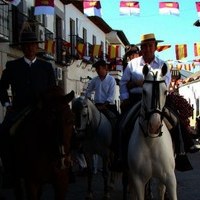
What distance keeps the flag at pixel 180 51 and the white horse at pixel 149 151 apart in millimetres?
18586

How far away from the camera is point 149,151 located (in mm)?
5598

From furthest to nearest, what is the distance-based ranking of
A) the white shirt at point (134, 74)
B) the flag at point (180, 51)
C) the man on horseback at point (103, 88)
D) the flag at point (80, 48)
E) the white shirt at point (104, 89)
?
the flag at point (80, 48)
the flag at point (180, 51)
the white shirt at point (104, 89)
the man on horseback at point (103, 88)
the white shirt at point (134, 74)

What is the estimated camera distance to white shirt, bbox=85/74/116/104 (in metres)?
9.25

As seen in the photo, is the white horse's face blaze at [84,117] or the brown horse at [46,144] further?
the white horse's face blaze at [84,117]

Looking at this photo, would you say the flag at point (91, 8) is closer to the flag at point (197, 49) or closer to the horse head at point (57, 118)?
the flag at point (197, 49)

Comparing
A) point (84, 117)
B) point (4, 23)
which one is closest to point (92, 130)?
point (84, 117)

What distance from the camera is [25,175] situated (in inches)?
215

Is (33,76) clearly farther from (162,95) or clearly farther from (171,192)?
(171,192)

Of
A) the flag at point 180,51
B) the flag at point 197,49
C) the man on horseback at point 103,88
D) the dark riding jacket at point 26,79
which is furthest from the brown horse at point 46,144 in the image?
the flag at point 180,51

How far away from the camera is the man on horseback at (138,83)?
6.17 m

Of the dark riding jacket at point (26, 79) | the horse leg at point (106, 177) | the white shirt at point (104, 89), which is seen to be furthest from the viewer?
the white shirt at point (104, 89)

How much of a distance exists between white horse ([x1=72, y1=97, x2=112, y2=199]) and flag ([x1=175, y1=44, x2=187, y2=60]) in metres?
16.0

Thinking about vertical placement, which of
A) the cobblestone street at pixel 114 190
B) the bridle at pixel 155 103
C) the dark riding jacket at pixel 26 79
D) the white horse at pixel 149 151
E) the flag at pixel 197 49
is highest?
the flag at pixel 197 49

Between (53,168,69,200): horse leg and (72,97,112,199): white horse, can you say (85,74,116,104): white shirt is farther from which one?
A: (53,168,69,200): horse leg
